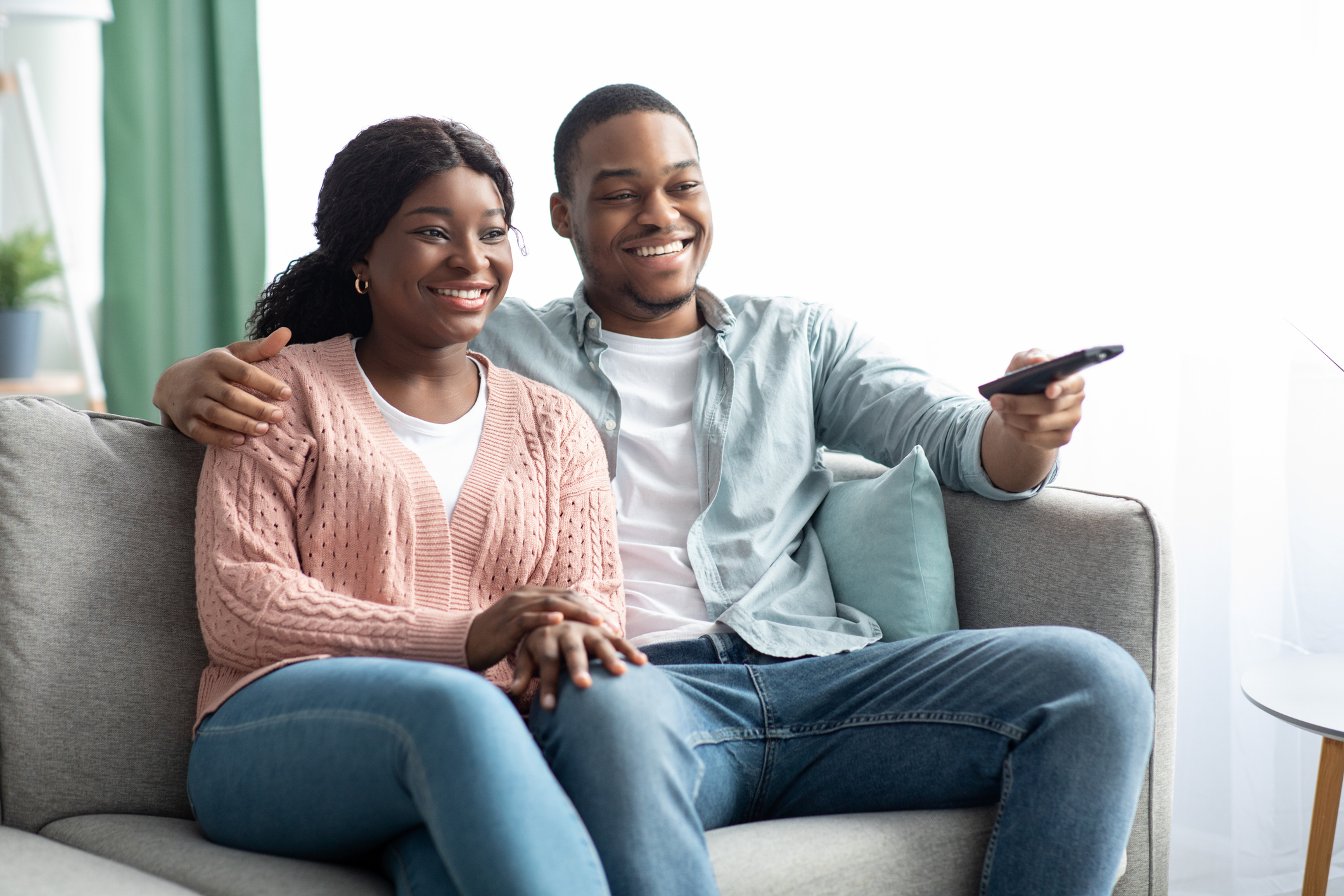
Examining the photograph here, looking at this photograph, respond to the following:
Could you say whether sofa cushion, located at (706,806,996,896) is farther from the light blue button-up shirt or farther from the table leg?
the table leg

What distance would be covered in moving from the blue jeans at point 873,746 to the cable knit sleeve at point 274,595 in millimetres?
183

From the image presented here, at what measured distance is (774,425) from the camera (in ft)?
5.03

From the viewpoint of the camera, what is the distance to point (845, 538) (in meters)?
1.49

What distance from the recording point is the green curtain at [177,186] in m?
2.98

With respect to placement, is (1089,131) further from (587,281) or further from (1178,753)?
(1178,753)

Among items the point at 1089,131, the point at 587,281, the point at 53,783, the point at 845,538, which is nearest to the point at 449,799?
the point at 53,783

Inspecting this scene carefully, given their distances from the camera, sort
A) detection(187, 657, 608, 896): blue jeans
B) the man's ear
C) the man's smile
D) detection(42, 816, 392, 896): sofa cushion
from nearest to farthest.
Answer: detection(187, 657, 608, 896): blue jeans < detection(42, 816, 392, 896): sofa cushion < the man's smile < the man's ear

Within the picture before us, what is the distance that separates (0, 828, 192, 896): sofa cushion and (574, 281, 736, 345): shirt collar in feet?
2.93

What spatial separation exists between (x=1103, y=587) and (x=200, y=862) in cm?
102

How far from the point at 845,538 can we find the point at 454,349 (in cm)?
59

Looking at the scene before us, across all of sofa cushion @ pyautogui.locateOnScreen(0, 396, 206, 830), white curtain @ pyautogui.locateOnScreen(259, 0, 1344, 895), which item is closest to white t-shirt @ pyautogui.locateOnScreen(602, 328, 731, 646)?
sofa cushion @ pyautogui.locateOnScreen(0, 396, 206, 830)

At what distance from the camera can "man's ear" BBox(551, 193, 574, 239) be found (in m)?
1.68

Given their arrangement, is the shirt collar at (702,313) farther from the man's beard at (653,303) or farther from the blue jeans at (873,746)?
the blue jeans at (873,746)

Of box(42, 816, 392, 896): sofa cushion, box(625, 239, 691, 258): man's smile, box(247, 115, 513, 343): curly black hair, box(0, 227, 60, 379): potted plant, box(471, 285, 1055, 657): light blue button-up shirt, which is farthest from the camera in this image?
box(0, 227, 60, 379): potted plant
